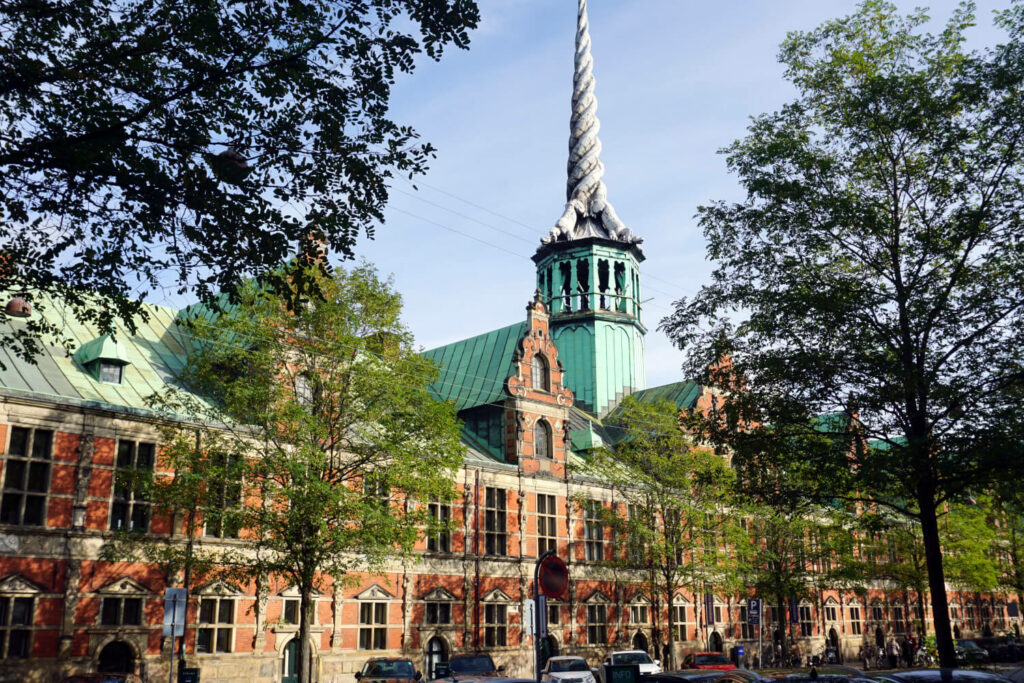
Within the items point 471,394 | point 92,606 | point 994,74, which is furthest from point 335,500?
point 471,394

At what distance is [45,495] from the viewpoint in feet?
92.2

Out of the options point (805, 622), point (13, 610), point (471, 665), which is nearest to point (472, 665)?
point (471, 665)

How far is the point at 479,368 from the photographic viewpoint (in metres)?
50.8

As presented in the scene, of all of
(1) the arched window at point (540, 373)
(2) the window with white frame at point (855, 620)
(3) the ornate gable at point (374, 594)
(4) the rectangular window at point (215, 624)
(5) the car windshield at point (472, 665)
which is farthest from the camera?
(2) the window with white frame at point (855, 620)

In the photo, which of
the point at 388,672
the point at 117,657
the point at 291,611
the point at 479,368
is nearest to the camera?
the point at 388,672

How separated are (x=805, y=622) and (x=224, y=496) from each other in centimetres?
4644

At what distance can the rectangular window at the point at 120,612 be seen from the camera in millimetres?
28641

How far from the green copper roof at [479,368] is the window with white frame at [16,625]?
23213mm

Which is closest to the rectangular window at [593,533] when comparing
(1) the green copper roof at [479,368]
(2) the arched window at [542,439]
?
(2) the arched window at [542,439]

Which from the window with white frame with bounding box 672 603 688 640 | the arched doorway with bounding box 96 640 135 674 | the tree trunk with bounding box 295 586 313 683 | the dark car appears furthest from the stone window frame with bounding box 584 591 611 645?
the dark car

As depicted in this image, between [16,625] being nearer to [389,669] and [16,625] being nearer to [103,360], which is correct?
[103,360]

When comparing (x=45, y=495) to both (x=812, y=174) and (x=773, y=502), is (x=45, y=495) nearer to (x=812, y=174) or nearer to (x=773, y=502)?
(x=773, y=502)

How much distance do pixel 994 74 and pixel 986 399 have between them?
6.72 m

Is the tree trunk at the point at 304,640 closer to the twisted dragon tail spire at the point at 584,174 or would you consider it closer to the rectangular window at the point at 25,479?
the rectangular window at the point at 25,479
